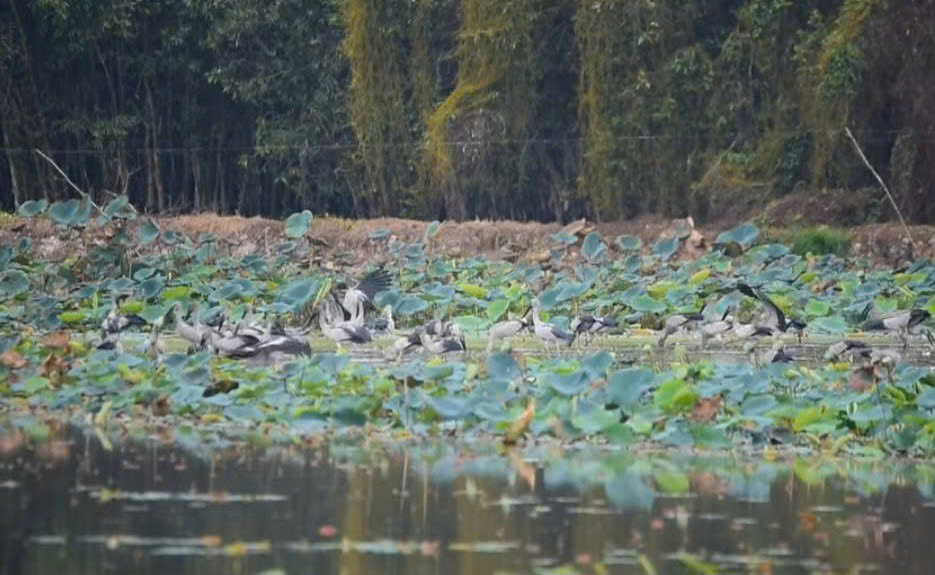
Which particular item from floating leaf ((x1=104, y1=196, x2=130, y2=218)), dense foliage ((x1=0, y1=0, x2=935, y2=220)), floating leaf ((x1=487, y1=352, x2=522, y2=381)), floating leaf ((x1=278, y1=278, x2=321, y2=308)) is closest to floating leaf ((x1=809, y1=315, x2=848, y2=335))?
floating leaf ((x1=278, y1=278, x2=321, y2=308))

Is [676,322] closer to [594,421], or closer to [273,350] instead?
[273,350]

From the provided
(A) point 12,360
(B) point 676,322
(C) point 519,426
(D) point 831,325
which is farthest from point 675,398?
(D) point 831,325

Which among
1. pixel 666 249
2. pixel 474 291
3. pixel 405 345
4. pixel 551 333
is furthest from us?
pixel 666 249

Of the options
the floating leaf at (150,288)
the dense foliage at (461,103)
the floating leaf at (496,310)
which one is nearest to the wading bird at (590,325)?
the floating leaf at (496,310)

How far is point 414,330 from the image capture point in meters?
12.4

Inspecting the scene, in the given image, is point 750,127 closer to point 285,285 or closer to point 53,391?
point 285,285

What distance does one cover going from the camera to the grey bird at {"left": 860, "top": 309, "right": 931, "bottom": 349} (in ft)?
40.6

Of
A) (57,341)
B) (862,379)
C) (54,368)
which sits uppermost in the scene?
(57,341)

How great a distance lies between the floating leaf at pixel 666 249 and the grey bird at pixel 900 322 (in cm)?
463

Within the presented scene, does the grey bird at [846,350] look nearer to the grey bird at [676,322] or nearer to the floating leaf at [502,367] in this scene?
the grey bird at [676,322]

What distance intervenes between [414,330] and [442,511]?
19.6 ft

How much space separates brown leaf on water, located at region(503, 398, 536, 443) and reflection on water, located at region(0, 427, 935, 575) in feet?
0.35

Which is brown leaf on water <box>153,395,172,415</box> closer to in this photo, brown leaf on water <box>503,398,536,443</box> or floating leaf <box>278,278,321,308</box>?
brown leaf on water <box>503,398,536,443</box>

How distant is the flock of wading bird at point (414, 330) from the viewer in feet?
33.7
